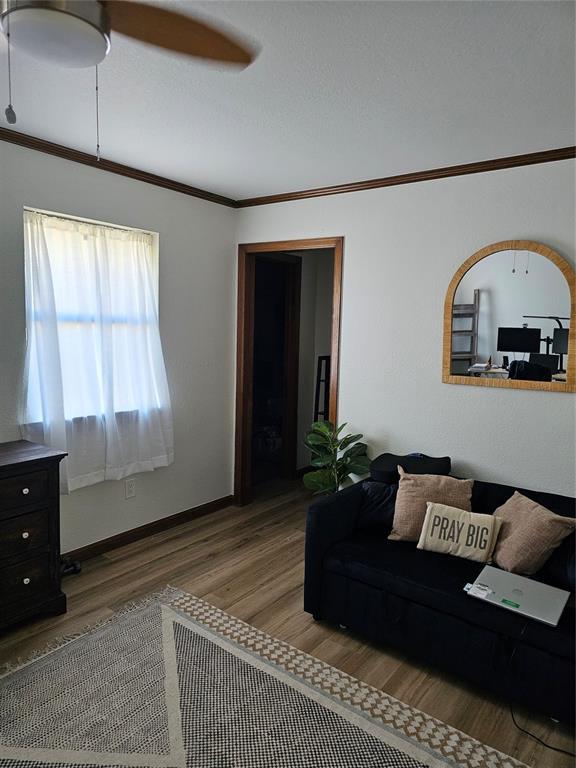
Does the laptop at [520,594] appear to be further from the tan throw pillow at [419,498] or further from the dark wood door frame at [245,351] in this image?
the dark wood door frame at [245,351]

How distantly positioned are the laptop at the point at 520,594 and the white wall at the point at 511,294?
1311 mm

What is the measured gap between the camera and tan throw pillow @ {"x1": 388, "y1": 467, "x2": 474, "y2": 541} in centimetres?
281

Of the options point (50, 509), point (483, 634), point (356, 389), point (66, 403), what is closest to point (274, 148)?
point (356, 389)

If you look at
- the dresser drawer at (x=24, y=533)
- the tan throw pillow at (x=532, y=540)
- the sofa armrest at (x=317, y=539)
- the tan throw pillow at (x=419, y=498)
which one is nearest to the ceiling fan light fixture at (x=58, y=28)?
the dresser drawer at (x=24, y=533)

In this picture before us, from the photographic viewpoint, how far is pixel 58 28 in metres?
1.49

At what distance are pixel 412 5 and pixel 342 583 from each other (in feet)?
8.06

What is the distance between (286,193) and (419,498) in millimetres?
2494

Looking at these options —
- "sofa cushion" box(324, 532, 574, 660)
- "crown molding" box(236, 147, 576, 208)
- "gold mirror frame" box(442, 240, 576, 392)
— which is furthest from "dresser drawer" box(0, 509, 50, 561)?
"crown molding" box(236, 147, 576, 208)

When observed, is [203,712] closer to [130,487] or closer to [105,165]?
[130,487]

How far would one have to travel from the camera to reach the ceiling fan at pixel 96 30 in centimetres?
147

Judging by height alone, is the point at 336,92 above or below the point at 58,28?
above

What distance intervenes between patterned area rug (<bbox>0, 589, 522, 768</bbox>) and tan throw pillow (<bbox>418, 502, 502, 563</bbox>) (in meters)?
0.76

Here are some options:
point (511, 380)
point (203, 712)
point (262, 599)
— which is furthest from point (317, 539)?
point (511, 380)

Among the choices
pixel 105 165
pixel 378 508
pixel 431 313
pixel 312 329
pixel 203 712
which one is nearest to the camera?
pixel 203 712
